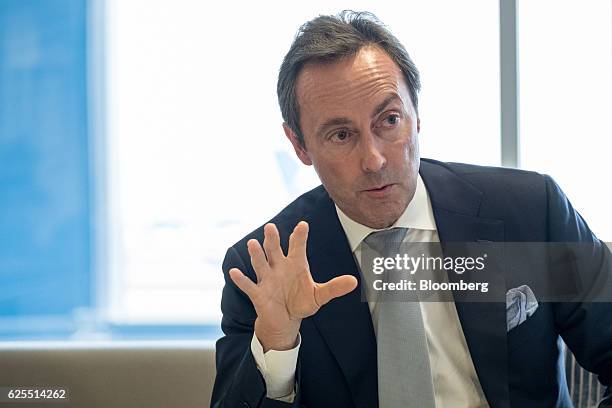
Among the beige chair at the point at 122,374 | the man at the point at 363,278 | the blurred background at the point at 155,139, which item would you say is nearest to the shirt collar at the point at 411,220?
the man at the point at 363,278

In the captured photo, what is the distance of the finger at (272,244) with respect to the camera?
960 mm

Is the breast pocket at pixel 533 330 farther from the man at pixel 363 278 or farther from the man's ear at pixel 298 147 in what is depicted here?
the man's ear at pixel 298 147

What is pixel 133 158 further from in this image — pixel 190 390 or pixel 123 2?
pixel 190 390

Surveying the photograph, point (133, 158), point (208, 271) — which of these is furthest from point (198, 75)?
point (208, 271)


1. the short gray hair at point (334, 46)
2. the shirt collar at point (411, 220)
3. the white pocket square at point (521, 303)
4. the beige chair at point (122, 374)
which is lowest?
the beige chair at point (122, 374)

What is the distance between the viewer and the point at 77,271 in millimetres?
2152

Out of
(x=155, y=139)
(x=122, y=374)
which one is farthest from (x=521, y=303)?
(x=155, y=139)

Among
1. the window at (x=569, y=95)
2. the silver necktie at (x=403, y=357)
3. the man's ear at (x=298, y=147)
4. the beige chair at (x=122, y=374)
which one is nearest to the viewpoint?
the silver necktie at (x=403, y=357)

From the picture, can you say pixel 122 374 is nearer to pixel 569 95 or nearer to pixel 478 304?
pixel 478 304

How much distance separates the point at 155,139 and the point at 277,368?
1324 millimetres

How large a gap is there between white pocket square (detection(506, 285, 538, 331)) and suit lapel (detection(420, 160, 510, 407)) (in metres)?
0.02

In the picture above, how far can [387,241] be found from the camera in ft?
3.81

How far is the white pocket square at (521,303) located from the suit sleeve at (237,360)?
1.24 ft

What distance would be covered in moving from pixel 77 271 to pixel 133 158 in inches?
16.3
